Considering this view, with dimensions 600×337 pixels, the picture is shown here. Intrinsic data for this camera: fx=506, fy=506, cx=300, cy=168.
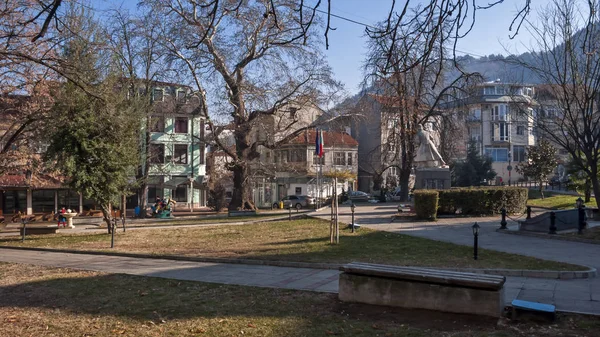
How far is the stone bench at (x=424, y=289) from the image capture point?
22.0 ft

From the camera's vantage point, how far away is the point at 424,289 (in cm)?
716

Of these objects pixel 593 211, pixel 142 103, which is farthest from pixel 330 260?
pixel 593 211

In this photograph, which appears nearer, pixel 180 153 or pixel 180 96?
pixel 180 96

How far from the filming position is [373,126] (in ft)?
207

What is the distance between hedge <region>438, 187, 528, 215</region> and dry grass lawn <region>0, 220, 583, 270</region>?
305 inches

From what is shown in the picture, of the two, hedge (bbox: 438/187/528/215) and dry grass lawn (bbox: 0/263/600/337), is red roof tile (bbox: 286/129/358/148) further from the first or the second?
dry grass lawn (bbox: 0/263/600/337)

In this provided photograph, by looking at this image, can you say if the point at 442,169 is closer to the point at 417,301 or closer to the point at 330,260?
the point at 330,260

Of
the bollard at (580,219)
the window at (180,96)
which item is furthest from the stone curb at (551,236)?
the window at (180,96)

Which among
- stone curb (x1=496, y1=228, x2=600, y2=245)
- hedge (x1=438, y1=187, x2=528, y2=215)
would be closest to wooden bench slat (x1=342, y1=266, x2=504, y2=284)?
stone curb (x1=496, y1=228, x2=600, y2=245)

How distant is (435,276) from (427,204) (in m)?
18.7

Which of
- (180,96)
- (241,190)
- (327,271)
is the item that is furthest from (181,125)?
(327,271)

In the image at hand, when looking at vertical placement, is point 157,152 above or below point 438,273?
above

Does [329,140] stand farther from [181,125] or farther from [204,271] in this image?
[204,271]

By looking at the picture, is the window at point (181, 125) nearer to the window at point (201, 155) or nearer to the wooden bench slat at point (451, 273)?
the window at point (201, 155)
